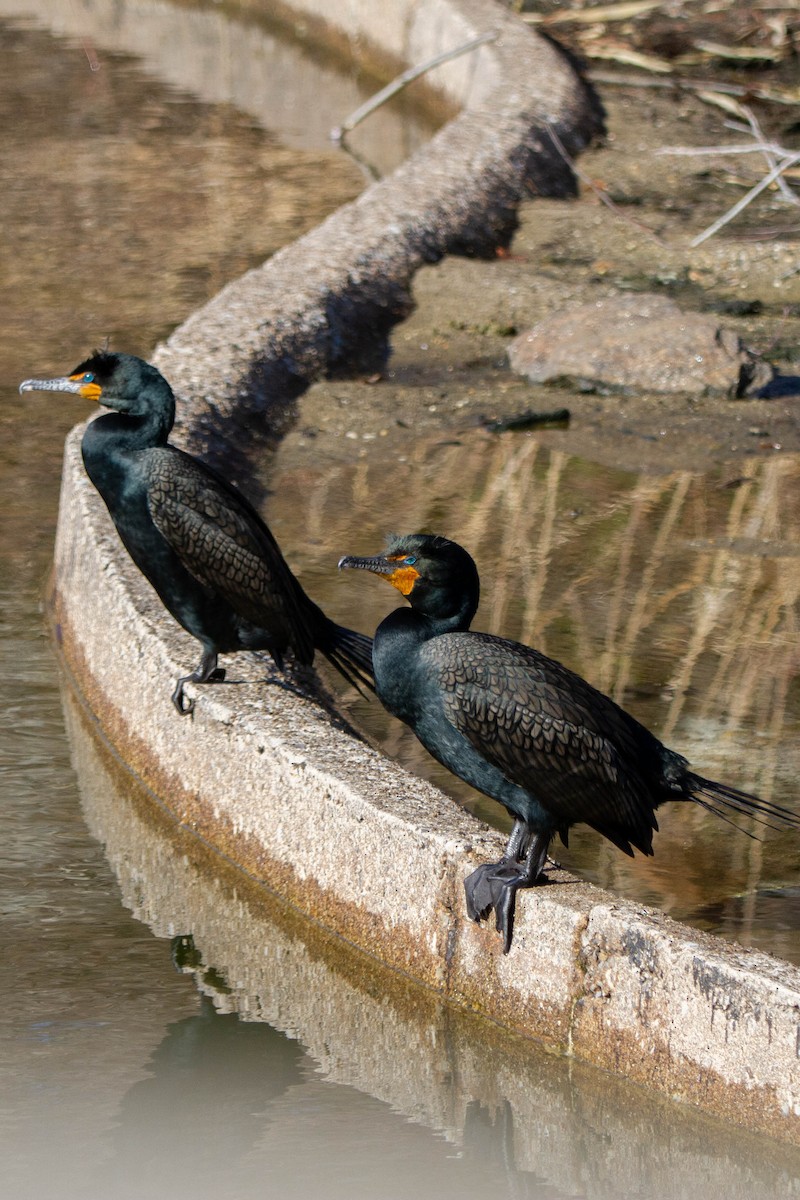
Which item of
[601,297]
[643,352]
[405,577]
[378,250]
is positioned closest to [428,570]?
[405,577]

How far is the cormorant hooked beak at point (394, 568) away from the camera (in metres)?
3.66

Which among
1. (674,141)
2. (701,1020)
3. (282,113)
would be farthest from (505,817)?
(282,113)

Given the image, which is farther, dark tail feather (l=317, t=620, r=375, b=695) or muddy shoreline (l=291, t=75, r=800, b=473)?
muddy shoreline (l=291, t=75, r=800, b=473)

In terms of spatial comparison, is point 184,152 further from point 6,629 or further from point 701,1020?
point 701,1020

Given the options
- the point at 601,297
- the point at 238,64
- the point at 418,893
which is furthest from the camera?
the point at 238,64

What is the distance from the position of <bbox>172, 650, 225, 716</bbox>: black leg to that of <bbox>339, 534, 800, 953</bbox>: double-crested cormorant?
36.2 inches

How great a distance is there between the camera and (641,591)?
5.76 meters

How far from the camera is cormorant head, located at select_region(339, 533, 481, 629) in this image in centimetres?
366

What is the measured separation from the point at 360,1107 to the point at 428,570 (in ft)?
3.59

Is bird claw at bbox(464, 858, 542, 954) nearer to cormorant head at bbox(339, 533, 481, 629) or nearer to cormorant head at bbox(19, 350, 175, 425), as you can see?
cormorant head at bbox(339, 533, 481, 629)

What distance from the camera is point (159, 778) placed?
15.5 ft

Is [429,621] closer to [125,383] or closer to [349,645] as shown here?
[349,645]

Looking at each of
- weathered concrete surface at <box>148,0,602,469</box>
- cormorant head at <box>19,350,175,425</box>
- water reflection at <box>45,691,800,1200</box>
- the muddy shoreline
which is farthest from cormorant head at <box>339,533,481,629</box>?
the muddy shoreline

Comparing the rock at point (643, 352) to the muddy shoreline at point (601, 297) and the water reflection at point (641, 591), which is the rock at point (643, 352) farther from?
the water reflection at point (641, 591)
